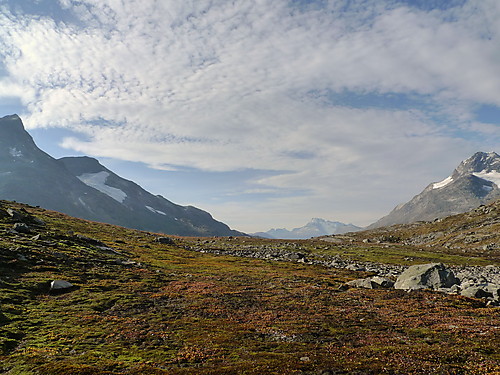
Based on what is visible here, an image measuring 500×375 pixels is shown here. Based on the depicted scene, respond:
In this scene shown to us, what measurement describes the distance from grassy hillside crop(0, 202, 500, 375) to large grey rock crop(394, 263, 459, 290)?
454 centimetres

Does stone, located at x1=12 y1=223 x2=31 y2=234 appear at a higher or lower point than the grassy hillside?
higher

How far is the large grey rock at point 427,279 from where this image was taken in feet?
142

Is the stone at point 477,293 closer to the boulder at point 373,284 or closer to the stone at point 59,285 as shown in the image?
the boulder at point 373,284

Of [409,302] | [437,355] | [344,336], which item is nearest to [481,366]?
[437,355]

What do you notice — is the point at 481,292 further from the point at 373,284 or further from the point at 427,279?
the point at 373,284

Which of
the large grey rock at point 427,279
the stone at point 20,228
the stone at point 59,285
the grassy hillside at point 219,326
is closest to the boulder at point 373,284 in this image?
the large grey rock at point 427,279

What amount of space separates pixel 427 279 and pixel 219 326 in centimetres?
3658

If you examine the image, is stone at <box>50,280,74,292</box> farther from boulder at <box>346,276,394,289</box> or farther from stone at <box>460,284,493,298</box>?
stone at <box>460,284,493,298</box>

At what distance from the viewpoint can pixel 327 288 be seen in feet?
138

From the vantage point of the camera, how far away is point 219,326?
2477 centimetres

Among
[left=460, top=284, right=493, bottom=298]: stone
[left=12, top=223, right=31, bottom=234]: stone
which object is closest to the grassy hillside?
[left=460, top=284, right=493, bottom=298]: stone

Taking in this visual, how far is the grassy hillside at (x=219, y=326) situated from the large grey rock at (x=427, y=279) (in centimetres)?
454

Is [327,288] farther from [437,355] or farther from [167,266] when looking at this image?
[167,266]

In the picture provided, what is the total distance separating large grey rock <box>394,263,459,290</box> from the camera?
43312mm
